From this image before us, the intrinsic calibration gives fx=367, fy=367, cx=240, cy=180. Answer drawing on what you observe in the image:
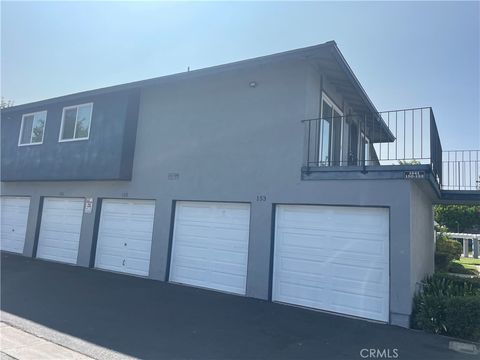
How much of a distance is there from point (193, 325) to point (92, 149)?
7.49m

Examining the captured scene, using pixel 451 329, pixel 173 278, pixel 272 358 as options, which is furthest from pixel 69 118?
pixel 451 329

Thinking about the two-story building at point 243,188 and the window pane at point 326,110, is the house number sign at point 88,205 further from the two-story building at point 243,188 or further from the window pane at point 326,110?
the window pane at point 326,110

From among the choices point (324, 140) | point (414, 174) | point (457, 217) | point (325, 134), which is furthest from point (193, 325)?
point (457, 217)

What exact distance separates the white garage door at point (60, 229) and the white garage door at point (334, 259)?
7.64 m

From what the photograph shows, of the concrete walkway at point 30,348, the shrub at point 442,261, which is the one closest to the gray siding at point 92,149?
the concrete walkway at point 30,348

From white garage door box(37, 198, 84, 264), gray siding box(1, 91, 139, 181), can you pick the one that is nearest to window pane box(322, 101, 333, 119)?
gray siding box(1, 91, 139, 181)

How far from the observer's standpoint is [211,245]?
31.3ft

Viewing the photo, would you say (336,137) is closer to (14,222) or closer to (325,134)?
(325,134)

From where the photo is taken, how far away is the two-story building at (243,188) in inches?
296

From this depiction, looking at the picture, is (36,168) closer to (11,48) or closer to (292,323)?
(11,48)

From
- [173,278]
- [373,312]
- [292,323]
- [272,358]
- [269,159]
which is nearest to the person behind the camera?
[272,358]

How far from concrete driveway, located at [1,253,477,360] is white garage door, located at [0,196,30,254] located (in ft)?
18.7

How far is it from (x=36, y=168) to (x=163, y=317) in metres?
9.43

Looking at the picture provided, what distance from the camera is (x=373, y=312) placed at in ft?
23.8
